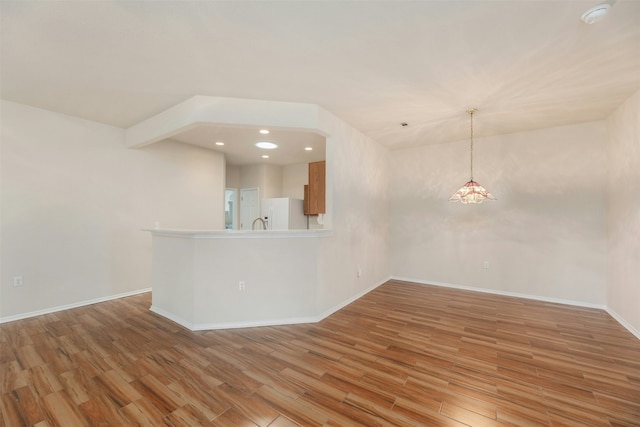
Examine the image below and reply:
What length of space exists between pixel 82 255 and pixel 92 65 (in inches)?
111

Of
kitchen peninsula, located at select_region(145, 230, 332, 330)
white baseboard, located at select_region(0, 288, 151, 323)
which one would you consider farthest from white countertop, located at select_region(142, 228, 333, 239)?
white baseboard, located at select_region(0, 288, 151, 323)

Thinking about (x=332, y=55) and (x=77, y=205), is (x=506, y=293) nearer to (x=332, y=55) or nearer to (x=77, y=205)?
(x=332, y=55)

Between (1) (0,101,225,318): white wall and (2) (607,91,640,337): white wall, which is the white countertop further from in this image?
(2) (607,91,640,337): white wall

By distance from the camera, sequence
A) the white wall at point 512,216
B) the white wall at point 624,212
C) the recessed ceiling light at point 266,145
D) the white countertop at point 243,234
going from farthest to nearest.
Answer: the recessed ceiling light at point 266,145 → the white wall at point 512,216 → the white countertop at point 243,234 → the white wall at point 624,212

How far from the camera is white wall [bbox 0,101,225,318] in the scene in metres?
3.30

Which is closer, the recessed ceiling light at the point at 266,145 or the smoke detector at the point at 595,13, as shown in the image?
the smoke detector at the point at 595,13

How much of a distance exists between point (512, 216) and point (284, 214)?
4.09m

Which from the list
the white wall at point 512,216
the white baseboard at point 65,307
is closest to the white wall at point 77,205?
the white baseboard at point 65,307

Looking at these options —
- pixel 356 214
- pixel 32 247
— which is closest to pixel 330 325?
pixel 356 214

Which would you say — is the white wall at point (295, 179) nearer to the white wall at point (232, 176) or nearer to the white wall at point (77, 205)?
the white wall at point (232, 176)

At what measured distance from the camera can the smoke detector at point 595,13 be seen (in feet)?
5.43

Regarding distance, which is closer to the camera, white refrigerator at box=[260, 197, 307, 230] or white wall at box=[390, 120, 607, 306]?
white wall at box=[390, 120, 607, 306]

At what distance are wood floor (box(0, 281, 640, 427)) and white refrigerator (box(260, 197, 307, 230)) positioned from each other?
2.57 metres

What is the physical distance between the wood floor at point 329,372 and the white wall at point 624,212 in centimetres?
35
